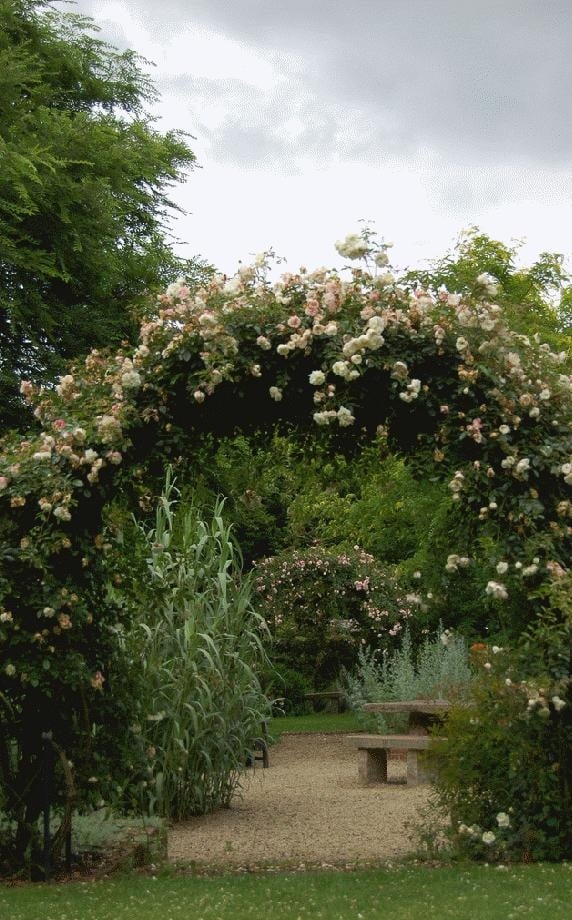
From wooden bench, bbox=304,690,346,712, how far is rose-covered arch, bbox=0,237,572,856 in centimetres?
1169

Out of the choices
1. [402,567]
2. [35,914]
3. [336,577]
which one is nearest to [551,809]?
[35,914]

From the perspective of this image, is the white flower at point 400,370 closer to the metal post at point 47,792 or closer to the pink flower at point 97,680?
the pink flower at point 97,680

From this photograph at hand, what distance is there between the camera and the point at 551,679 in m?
5.29

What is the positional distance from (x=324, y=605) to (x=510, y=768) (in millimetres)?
11540

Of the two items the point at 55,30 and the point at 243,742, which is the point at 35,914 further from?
the point at 55,30

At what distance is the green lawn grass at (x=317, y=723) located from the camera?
15011mm

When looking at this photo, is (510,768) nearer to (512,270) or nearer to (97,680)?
(97,680)

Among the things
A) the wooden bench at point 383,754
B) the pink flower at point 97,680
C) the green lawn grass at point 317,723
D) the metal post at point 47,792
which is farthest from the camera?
the green lawn grass at point 317,723

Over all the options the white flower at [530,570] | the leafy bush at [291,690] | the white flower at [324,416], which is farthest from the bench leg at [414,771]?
the leafy bush at [291,690]

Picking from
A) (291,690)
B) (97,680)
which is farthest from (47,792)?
(291,690)

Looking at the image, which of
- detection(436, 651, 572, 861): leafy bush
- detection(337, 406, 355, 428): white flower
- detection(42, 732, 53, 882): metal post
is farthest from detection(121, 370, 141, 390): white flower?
detection(436, 651, 572, 861): leafy bush

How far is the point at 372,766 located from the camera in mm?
10297

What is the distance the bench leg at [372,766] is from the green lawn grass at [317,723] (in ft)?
12.3

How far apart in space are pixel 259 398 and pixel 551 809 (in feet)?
8.48
